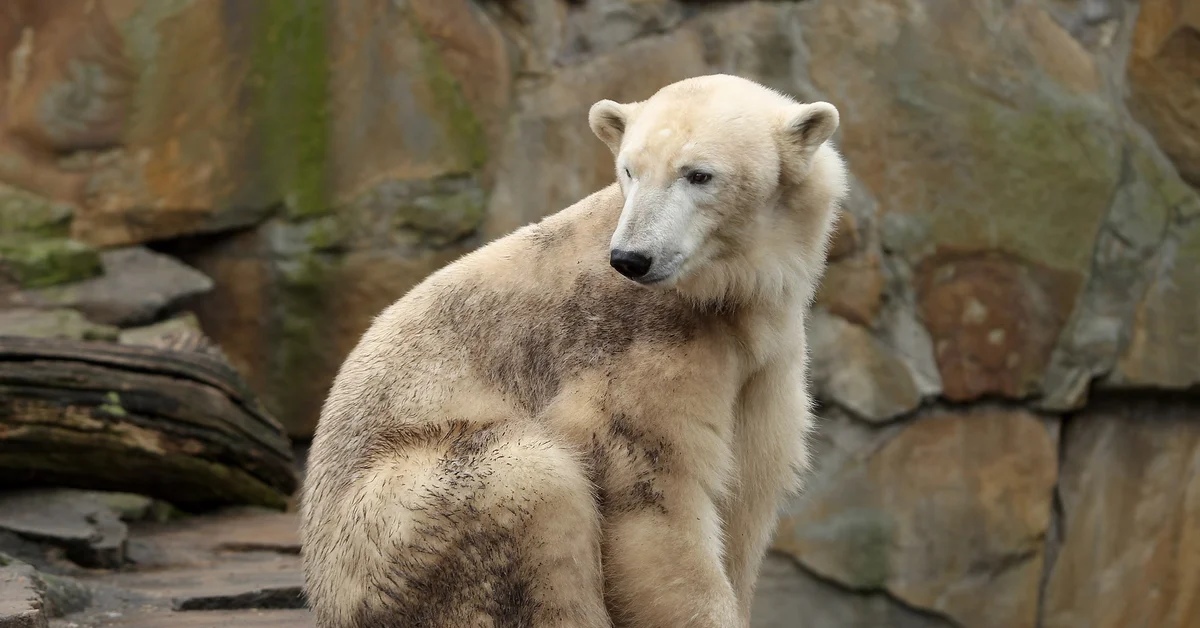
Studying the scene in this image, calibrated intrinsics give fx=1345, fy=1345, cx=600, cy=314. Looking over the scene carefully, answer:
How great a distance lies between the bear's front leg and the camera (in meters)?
2.95

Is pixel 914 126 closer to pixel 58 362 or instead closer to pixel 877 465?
pixel 877 465

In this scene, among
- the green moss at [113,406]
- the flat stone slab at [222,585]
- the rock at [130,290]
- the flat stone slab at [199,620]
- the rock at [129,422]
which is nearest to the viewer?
the flat stone slab at [199,620]

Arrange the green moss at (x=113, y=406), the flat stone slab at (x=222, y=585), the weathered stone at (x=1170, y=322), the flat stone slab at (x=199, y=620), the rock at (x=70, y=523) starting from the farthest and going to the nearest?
Result: the weathered stone at (x=1170, y=322)
the green moss at (x=113, y=406)
the rock at (x=70, y=523)
the flat stone slab at (x=222, y=585)
the flat stone slab at (x=199, y=620)

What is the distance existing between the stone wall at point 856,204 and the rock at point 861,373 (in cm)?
1

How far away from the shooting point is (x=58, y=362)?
15.0ft

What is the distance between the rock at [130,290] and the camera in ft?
18.9

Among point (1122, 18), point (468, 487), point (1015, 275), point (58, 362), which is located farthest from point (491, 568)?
point (1122, 18)

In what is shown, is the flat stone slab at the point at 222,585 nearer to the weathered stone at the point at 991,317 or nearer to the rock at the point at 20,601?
the rock at the point at 20,601

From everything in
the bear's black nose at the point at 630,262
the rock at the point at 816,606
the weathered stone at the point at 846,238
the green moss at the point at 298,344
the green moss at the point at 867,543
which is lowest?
the rock at the point at 816,606

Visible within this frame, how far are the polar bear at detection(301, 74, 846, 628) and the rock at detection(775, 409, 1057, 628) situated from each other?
9.58ft

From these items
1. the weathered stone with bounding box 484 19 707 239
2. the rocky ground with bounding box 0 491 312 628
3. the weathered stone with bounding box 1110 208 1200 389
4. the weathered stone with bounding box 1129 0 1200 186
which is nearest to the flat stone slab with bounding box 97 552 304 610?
the rocky ground with bounding box 0 491 312 628

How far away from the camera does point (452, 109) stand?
6.20 m

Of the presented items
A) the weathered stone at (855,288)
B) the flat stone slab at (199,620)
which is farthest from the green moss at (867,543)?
the flat stone slab at (199,620)

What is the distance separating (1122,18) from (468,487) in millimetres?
4402
